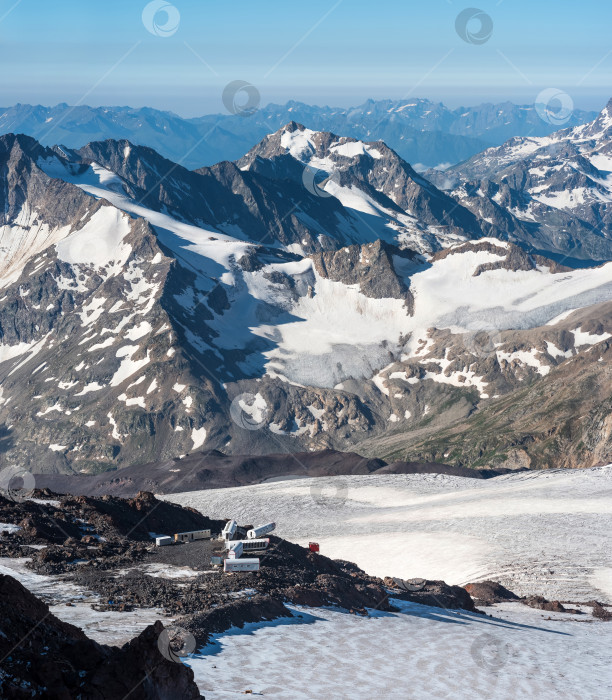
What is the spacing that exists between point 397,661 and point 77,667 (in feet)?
57.6

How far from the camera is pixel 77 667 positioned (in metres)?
25.9

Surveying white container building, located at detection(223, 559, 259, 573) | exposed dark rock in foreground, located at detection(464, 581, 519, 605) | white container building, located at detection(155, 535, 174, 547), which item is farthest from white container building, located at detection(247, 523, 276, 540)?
exposed dark rock in foreground, located at detection(464, 581, 519, 605)

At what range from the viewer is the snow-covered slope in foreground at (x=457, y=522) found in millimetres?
83250

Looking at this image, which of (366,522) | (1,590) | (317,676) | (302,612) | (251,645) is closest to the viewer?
(1,590)

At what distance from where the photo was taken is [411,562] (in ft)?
304

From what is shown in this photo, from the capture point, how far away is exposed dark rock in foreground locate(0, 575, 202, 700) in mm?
24172

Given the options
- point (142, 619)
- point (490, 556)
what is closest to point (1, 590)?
point (142, 619)

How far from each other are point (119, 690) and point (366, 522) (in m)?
96.5

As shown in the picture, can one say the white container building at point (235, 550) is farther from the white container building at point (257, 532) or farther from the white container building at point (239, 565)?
the white container building at point (257, 532)

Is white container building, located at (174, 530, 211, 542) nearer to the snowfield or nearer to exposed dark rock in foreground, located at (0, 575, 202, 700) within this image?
the snowfield

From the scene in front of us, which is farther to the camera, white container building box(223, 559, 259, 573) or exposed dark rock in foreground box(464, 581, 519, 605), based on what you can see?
exposed dark rock in foreground box(464, 581, 519, 605)

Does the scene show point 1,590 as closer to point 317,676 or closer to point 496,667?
point 317,676

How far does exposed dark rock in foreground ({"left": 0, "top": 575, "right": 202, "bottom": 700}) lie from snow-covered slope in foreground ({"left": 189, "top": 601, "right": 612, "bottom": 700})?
4.98 metres

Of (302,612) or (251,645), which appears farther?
(302,612)
